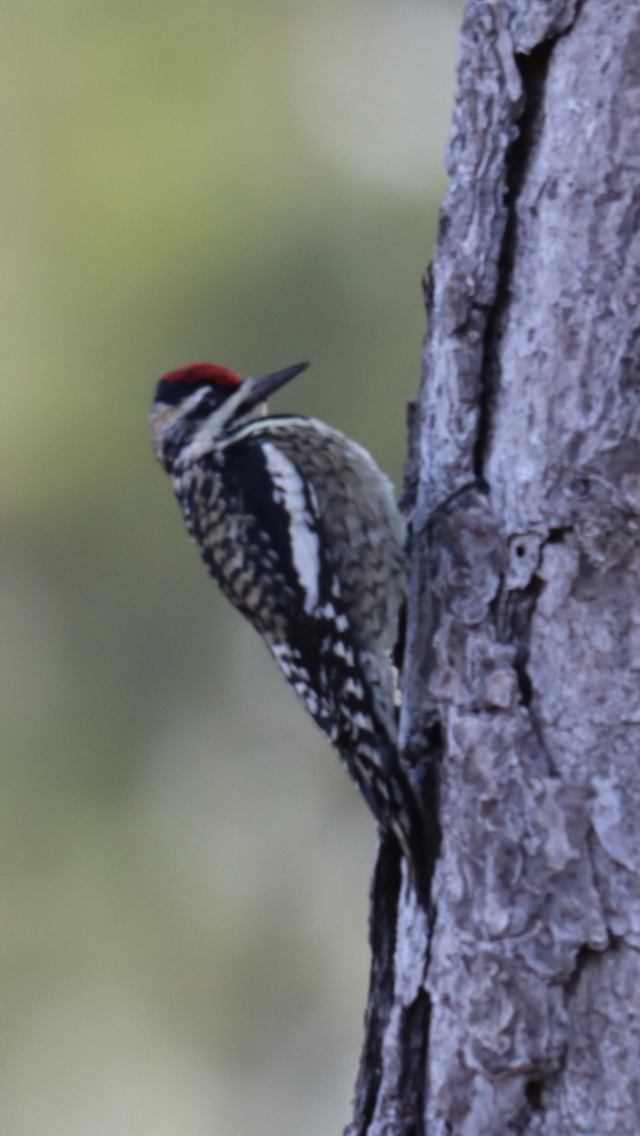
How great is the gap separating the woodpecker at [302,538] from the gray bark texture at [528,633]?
1.17 feet

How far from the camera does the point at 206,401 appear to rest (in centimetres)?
332

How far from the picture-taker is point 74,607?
587 centimetres

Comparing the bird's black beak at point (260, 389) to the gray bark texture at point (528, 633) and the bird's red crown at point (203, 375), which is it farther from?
the gray bark texture at point (528, 633)

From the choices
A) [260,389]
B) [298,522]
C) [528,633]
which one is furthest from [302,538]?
[528,633]

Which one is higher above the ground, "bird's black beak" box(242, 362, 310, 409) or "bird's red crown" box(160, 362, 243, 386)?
"bird's red crown" box(160, 362, 243, 386)

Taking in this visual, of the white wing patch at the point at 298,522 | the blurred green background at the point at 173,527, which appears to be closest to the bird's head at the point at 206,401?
the white wing patch at the point at 298,522

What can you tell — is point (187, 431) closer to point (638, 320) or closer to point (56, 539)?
point (638, 320)

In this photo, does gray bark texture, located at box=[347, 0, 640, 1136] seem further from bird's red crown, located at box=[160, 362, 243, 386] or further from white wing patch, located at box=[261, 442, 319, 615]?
bird's red crown, located at box=[160, 362, 243, 386]

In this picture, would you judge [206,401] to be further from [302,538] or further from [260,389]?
[302,538]

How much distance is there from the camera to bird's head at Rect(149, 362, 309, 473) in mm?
3307

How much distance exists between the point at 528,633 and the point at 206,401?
1.47 m

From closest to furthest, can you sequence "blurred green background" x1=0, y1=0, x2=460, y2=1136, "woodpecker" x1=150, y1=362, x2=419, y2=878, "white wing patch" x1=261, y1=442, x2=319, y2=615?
"woodpecker" x1=150, y1=362, x2=419, y2=878
"white wing patch" x1=261, y1=442, x2=319, y2=615
"blurred green background" x1=0, y1=0, x2=460, y2=1136

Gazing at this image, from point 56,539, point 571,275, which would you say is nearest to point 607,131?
point 571,275

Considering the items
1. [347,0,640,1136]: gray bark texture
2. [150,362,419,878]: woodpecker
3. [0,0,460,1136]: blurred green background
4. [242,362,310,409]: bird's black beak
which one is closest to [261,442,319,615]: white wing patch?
[150,362,419,878]: woodpecker
